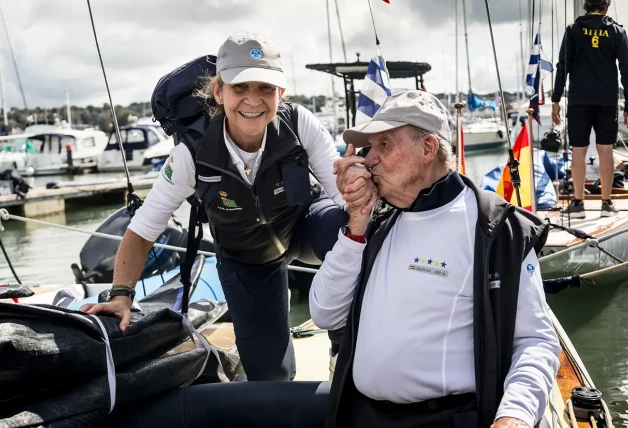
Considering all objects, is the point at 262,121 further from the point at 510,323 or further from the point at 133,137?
the point at 133,137

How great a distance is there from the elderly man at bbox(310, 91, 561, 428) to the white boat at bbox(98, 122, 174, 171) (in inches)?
1163

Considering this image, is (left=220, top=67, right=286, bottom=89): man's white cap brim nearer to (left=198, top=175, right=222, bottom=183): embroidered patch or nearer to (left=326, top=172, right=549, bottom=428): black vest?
(left=198, top=175, right=222, bottom=183): embroidered patch

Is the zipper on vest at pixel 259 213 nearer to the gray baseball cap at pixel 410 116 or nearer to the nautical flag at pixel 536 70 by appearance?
the gray baseball cap at pixel 410 116

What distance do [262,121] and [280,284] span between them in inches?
35.4

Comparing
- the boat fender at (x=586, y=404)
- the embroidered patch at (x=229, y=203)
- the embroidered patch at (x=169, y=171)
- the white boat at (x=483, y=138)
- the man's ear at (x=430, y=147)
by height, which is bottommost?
the white boat at (x=483, y=138)

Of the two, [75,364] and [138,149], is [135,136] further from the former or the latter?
[75,364]

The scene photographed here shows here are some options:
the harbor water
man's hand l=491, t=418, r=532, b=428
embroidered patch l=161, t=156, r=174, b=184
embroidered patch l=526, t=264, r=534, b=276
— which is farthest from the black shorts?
man's hand l=491, t=418, r=532, b=428

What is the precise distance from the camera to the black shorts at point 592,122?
634 centimetres

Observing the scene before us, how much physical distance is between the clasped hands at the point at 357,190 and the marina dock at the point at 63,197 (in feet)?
55.5

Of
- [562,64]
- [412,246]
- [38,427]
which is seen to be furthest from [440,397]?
[562,64]

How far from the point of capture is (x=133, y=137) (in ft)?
109

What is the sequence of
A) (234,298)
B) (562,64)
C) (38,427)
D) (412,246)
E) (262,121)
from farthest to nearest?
(562,64) → (234,298) → (262,121) → (412,246) → (38,427)

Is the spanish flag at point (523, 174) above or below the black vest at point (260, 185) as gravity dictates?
below

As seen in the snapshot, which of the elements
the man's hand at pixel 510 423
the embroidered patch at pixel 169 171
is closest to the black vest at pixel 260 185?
the embroidered patch at pixel 169 171
